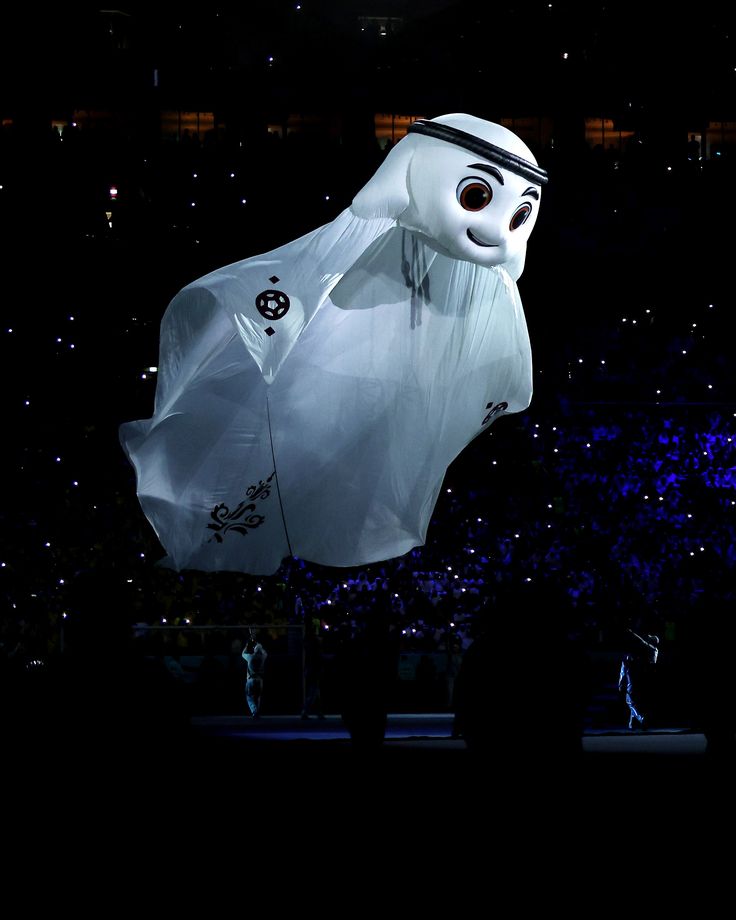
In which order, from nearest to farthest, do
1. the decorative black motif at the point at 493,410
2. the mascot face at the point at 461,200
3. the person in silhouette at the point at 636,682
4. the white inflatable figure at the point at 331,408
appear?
the mascot face at the point at 461,200, the white inflatable figure at the point at 331,408, the decorative black motif at the point at 493,410, the person in silhouette at the point at 636,682

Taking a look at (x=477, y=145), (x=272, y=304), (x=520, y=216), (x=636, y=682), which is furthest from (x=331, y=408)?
(x=636, y=682)

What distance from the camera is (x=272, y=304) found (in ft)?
17.2

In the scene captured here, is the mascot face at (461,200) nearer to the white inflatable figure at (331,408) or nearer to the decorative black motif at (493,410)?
the white inflatable figure at (331,408)

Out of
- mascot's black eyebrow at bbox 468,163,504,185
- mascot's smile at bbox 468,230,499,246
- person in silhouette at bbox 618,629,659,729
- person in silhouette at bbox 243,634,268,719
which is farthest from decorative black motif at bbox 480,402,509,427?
person in silhouette at bbox 243,634,268,719

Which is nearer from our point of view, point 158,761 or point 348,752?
point 158,761

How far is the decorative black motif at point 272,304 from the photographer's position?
5.21m

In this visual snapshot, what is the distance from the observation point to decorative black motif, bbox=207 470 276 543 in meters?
5.62

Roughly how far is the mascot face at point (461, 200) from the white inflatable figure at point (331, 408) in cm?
23

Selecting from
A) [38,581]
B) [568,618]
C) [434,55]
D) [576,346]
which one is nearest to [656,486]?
[576,346]

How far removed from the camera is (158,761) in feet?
7.29

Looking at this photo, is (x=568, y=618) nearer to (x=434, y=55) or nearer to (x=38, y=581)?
(x=38, y=581)

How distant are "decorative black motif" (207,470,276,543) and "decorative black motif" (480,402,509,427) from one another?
1.19 meters

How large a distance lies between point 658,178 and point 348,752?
12.5 metres

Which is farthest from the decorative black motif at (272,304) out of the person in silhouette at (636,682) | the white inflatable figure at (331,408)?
the person in silhouette at (636,682)
